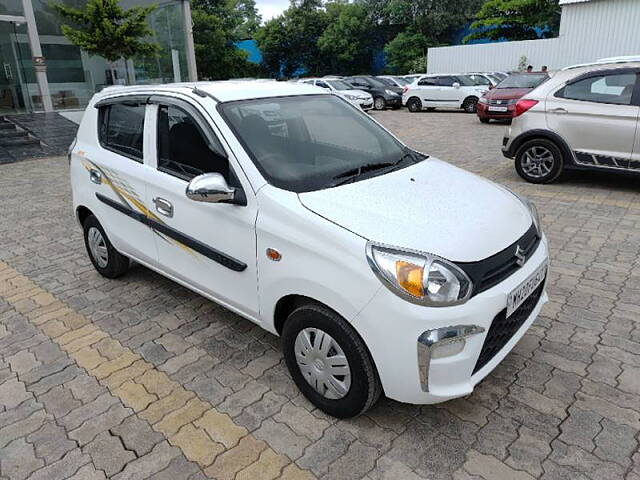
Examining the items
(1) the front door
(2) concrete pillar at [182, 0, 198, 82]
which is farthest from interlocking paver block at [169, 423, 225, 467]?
(2) concrete pillar at [182, 0, 198, 82]

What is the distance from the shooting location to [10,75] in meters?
16.5

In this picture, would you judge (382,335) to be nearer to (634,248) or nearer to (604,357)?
(604,357)

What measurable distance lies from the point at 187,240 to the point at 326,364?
1.28m

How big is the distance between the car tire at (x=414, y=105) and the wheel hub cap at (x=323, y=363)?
18.4 m

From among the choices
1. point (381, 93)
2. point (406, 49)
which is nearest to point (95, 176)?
point (381, 93)

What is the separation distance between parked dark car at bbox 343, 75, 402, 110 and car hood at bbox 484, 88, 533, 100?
6376 mm

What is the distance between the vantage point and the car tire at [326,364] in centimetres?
246

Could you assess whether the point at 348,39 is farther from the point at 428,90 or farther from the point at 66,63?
the point at 66,63

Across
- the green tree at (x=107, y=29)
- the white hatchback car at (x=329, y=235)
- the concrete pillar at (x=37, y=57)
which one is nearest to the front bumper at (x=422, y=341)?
the white hatchback car at (x=329, y=235)

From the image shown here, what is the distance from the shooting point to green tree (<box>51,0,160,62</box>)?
1435 centimetres

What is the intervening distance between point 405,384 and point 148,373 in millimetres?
1726

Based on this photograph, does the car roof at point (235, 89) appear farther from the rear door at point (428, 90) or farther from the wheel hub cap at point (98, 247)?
the rear door at point (428, 90)

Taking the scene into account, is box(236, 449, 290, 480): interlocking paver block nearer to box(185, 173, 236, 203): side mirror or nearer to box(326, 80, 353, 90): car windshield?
box(185, 173, 236, 203): side mirror

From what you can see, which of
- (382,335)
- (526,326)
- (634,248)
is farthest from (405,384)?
(634,248)
